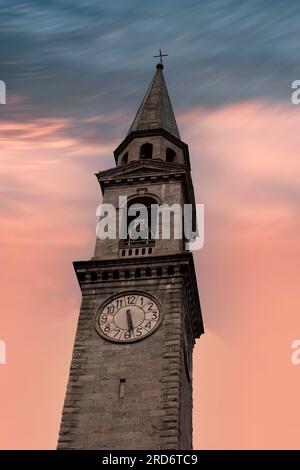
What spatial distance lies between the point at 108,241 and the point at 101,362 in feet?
31.2

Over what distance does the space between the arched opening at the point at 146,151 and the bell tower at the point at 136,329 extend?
2.74 ft

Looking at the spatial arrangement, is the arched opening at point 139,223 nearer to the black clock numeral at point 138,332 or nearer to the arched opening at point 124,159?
the arched opening at point 124,159

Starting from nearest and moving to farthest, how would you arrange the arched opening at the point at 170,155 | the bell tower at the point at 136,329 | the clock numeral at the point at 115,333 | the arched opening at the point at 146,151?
the bell tower at the point at 136,329
the clock numeral at the point at 115,333
the arched opening at the point at 146,151
the arched opening at the point at 170,155

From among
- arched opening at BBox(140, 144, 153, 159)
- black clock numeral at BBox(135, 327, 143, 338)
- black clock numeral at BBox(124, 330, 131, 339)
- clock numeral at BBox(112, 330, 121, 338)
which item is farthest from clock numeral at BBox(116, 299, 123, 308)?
arched opening at BBox(140, 144, 153, 159)

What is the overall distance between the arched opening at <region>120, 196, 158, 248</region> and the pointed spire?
26.6 feet

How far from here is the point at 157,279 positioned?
45.8 m

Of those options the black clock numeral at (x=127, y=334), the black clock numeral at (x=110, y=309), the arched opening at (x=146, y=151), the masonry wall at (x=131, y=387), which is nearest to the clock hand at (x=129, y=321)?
the black clock numeral at (x=127, y=334)

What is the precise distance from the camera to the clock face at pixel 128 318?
43.3 meters

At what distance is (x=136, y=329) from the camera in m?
43.5

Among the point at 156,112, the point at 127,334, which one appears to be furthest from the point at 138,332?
the point at 156,112

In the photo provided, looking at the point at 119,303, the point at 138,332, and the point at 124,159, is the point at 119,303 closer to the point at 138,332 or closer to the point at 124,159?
the point at 138,332

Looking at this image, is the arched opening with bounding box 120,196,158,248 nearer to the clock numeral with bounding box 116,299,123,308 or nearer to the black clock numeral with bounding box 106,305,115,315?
the clock numeral with bounding box 116,299,123,308
